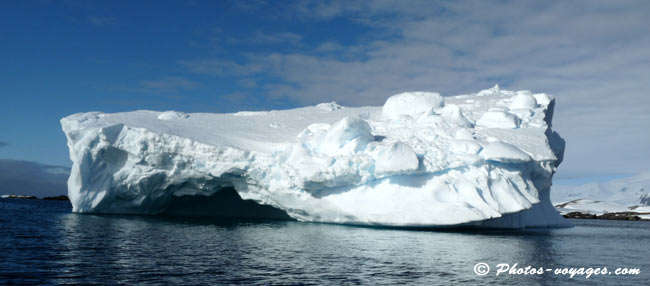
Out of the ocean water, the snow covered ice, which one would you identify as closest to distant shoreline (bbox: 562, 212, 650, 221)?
the snow covered ice

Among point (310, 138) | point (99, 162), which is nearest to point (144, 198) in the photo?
point (99, 162)

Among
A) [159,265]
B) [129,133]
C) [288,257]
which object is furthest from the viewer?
[129,133]

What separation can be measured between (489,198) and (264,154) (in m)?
10.0

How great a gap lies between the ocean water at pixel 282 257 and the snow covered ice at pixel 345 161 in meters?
1.85

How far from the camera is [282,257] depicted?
13.1 m

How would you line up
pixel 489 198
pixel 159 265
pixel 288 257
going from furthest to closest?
pixel 489 198
pixel 288 257
pixel 159 265

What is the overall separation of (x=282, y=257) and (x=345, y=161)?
8.23 m

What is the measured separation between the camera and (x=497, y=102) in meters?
29.2

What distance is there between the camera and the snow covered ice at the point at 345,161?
20469 millimetres

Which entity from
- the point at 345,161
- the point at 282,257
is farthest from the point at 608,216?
the point at 282,257

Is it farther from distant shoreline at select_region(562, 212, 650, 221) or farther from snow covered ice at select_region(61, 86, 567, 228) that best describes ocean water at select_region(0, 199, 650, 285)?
distant shoreline at select_region(562, 212, 650, 221)

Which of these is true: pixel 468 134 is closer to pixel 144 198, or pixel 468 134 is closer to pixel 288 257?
pixel 288 257

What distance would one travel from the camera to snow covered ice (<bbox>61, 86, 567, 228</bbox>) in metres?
20.5

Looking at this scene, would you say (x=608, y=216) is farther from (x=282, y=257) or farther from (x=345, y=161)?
(x=282, y=257)
